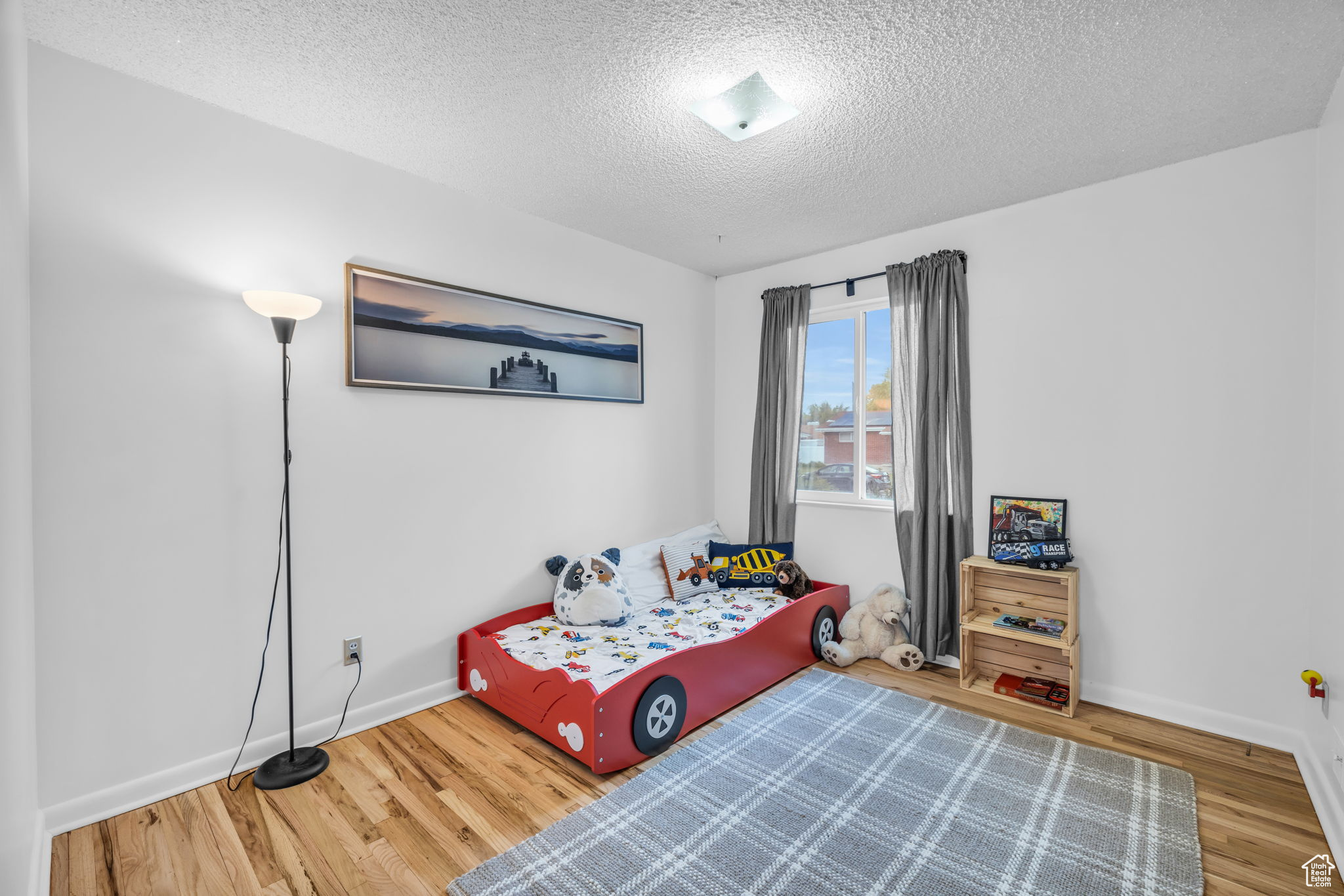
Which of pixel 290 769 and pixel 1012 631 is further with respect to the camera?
pixel 1012 631

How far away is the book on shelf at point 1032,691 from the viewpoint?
2.68 metres

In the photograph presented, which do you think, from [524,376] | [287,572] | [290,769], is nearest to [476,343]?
[524,376]

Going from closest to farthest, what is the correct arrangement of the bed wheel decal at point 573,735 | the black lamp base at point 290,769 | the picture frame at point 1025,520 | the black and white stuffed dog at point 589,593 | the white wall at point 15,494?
the white wall at point 15,494
the black lamp base at point 290,769
the bed wheel decal at point 573,735
the picture frame at point 1025,520
the black and white stuffed dog at point 589,593

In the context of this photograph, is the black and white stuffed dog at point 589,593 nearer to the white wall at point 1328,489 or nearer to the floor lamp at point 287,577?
the floor lamp at point 287,577

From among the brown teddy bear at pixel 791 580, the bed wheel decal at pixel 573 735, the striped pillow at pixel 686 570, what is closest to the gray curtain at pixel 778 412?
the brown teddy bear at pixel 791 580

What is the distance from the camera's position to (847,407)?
12.1 feet

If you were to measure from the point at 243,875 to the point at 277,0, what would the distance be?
96.4 inches

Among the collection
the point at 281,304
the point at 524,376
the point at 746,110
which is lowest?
the point at 524,376

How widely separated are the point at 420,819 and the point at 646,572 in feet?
5.88

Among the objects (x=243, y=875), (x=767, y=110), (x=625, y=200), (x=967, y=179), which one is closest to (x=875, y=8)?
(x=767, y=110)

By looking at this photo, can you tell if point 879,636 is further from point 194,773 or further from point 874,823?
point 194,773

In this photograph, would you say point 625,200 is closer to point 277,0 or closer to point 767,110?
point 767,110

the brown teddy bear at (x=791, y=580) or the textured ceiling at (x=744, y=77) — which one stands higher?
the textured ceiling at (x=744, y=77)

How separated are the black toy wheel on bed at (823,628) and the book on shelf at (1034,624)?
87 centimetres
